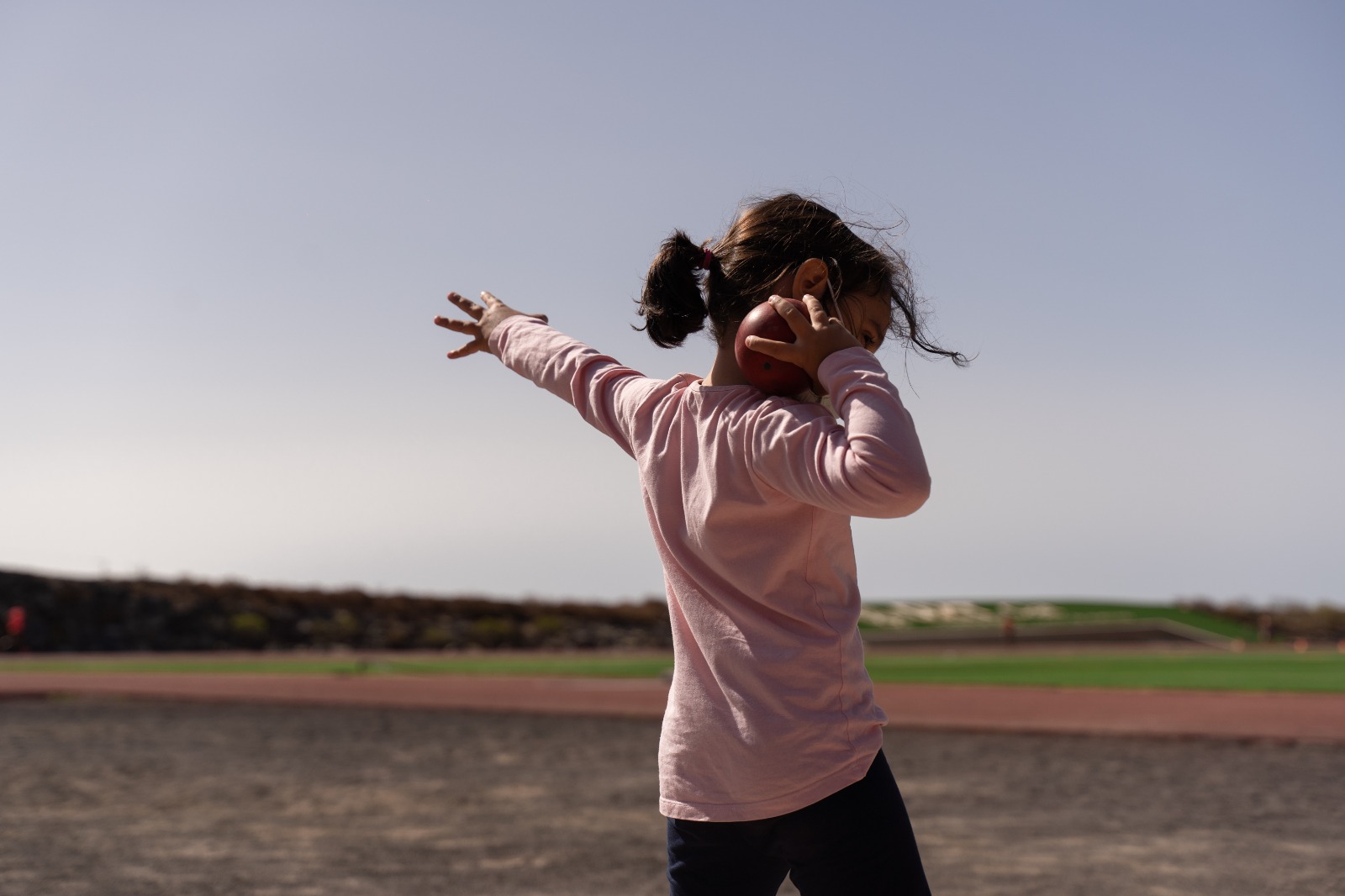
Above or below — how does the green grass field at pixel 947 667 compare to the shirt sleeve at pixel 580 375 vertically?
A: below

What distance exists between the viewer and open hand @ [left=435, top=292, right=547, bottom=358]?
8.04ft

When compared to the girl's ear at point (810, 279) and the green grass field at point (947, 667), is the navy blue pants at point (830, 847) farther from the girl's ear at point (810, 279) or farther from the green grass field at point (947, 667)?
the green grass field at point (947, 667)

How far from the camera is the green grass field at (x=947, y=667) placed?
13125 mm

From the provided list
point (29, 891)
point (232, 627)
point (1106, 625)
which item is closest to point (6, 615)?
point (232, 627)

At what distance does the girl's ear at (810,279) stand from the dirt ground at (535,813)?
11.2 feet

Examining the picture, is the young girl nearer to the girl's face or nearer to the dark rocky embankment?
the girl's face

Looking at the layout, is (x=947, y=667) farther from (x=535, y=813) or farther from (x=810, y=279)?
(x=810, y=279)

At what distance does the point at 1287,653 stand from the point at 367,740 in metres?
15.5

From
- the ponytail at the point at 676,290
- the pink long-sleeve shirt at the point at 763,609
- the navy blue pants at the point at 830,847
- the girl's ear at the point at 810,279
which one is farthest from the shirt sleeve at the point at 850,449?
the navy blue pants at the point at 830,847

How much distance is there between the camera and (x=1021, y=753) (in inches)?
339

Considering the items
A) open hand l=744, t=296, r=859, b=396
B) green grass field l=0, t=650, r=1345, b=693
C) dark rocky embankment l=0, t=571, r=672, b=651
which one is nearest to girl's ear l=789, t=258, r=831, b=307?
open hand l=744, t=296, r=859, b=396

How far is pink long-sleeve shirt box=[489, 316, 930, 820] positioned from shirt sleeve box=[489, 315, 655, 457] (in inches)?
6.7

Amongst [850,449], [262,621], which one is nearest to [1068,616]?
[262,621]

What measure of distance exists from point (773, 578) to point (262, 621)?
23524 millimetres
